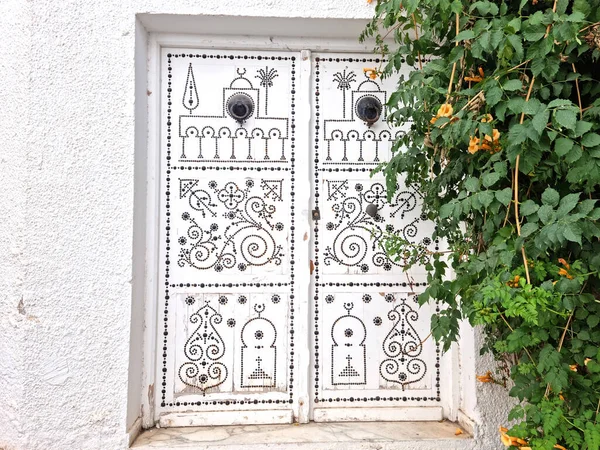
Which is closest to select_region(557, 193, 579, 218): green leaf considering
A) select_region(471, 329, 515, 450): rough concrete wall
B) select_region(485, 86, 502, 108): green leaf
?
select_region(485, 86, 502, 108): green leaf

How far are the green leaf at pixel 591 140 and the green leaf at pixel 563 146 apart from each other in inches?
1.7

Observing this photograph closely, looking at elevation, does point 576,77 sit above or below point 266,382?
above

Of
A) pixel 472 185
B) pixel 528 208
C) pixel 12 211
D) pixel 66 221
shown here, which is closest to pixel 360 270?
pixel 472 185

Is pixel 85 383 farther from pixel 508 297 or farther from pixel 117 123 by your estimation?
pixel 508 297

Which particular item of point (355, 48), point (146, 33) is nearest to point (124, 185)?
point (146, 33)

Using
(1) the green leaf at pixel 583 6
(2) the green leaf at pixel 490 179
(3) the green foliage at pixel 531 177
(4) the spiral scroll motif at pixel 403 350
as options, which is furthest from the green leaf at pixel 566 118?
(4) the spiral scroll motif at pixel 403 350

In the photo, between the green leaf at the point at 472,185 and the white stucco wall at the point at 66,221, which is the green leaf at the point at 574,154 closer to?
the green leaf at the point at 472,185

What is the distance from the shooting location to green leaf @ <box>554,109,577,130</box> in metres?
1.53

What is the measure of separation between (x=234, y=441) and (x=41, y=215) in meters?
1.48

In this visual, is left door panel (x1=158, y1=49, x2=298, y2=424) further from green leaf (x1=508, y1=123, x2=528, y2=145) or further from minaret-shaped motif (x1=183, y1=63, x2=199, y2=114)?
green leaf (x1=508, y1=123, x2=528, y2=145)

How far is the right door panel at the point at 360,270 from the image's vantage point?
2.65 m

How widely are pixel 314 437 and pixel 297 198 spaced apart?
128 cm

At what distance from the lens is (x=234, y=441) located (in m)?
2.38

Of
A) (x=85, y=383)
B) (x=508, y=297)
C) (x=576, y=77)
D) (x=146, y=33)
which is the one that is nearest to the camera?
(x=508, y=297)
